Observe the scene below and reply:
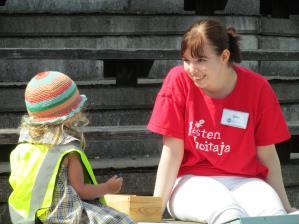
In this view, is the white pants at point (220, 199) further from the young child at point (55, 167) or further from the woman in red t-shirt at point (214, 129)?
the young child at point (55, 167)

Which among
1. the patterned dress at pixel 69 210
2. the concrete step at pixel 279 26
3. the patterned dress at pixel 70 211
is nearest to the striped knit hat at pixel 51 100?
the patterned dress at pixel 69 210

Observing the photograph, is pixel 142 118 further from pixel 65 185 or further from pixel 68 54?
pixel 65 185

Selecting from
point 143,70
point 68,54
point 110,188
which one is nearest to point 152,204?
point 110,188

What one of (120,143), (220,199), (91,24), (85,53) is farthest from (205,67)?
(91,24)

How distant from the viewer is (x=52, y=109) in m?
3.47

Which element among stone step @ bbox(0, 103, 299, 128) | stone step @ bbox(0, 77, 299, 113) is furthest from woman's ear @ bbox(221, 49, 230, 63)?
stone step @ bbox(0, 103, 299, 128)

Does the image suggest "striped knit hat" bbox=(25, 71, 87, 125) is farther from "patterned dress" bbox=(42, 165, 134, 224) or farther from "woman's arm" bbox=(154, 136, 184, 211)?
"woman's arm" bbox=(154, 136, 184, 211)

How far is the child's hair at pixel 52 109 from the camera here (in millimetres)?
3471

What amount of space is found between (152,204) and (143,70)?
6.84ft

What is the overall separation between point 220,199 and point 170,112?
1.70 feet

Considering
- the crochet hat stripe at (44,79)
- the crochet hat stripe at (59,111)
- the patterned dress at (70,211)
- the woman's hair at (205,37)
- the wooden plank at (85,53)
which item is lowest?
the patterned dress at (70,211)

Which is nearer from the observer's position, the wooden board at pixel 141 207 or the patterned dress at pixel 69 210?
the patterned dress at pixel 69 210

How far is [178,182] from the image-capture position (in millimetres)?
3887

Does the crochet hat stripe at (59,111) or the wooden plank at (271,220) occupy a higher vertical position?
the crochet hat stripe at (59,111)
